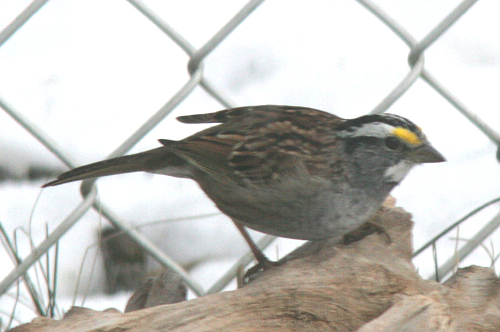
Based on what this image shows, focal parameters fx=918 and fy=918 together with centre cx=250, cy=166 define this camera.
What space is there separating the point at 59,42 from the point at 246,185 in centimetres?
131

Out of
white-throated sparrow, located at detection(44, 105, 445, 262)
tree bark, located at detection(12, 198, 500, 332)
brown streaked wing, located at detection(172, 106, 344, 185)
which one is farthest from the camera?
brown streaked wing, located at detection(172, 106, 344, 185)

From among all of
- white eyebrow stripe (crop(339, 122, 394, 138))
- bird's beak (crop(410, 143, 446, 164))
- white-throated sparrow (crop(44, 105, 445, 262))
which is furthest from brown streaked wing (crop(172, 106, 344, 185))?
bird's beak (crop(410, 143, 446, 164))

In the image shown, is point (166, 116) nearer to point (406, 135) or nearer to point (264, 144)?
point (264, 144)

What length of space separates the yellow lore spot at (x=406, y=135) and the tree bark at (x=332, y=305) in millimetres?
401

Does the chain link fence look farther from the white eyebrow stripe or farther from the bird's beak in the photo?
the white eyebrow stripe

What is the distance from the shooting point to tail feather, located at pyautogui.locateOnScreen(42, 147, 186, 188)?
2.60m

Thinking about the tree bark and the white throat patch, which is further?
the white throat patch

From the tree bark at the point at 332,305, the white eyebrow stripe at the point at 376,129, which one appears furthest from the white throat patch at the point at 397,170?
the tree bark at the point at 332,305

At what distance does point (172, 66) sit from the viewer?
370 cm

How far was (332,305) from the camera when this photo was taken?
84.9 inches

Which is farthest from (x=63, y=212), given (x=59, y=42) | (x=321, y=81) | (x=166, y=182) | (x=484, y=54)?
(x=484, y=54)

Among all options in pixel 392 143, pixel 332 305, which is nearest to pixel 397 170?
pixel 392 143

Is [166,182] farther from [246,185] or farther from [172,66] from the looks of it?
[246,185]

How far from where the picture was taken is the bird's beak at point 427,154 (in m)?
2.62
